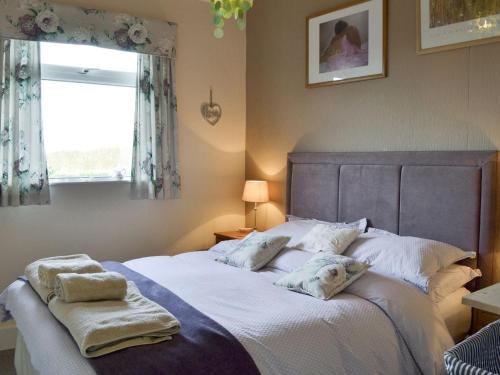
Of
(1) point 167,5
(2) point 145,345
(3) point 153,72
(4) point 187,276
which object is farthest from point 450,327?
(1) point 167,5

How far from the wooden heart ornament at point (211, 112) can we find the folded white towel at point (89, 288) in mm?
2286

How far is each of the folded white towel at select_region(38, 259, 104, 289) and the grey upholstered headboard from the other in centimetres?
174

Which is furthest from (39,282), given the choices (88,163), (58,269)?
(88,163)

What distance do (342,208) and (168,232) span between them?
5.00 ft

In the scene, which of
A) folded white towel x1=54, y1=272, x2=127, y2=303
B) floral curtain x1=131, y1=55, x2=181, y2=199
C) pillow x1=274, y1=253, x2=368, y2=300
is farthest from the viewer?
floral curtain x1=131, y1=55, x2=181, y2=199

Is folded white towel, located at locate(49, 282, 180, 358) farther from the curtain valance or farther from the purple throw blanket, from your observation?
the curtain valance

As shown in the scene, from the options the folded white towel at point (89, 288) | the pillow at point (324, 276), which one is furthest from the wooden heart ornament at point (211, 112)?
the folded white towel at point (89, 288)

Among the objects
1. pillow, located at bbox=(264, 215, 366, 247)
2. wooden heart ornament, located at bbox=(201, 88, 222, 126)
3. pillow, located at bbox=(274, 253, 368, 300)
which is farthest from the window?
pillow, located at bbox=(274, 253, 368, 300)

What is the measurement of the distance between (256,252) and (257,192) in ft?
3.72

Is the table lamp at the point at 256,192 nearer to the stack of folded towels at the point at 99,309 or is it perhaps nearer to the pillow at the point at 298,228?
the pillow at the point at 298,228

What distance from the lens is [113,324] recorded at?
175 centimetres

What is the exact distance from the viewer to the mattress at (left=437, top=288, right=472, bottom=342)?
95.5 inches

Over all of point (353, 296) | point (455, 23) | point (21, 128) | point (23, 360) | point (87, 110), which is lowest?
point (23, 360)

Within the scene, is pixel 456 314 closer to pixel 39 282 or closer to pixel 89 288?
pixel 89 288
